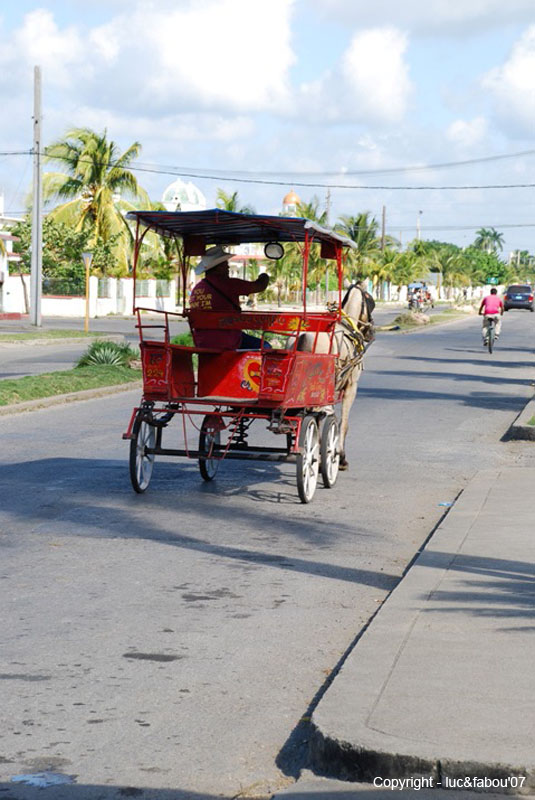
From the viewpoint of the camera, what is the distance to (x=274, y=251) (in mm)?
11906

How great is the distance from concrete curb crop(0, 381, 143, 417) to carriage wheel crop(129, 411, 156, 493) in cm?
648

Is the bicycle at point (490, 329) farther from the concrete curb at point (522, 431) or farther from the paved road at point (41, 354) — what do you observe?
the concrete curb at point (522, 431)

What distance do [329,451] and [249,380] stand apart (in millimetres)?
1143

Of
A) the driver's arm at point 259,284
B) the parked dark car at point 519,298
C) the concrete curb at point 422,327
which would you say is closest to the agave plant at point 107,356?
the driver's arm at point 259,284

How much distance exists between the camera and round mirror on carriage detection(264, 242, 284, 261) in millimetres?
11844

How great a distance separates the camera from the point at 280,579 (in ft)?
26.0

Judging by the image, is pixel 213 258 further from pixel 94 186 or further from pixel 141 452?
pixel 94 186

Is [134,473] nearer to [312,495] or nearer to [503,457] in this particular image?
[312,495]

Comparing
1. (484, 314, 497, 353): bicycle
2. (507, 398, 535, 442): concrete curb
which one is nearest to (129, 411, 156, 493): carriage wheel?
(507, 398, 535, 442): concrete curb

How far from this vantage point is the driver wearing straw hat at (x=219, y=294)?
1166 cm

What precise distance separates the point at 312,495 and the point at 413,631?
4.83 m

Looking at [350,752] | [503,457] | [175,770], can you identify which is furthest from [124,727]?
[503,457]

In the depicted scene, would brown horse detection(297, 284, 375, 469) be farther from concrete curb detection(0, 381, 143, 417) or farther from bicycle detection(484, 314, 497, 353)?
bicycle detection(484, 314, 497, 353)

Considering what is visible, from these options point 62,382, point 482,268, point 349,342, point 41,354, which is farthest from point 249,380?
point 482,268
